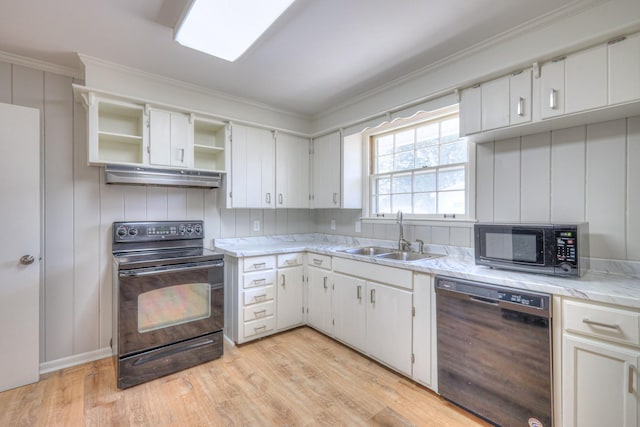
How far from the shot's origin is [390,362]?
7.53 ft

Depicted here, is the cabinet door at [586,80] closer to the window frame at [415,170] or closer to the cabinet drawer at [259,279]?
the window frame at [415,170]

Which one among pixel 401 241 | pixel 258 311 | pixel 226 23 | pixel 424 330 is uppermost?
pixel 226 23

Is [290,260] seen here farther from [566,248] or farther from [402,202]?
[566,248]

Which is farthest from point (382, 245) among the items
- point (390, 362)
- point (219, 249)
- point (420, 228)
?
point (219, 249)

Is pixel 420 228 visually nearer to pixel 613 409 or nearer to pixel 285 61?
pixel 613 409

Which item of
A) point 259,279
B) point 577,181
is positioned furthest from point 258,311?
point 577,181

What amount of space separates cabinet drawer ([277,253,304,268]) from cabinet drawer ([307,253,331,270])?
101 mm

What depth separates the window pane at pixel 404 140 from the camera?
9.67 ft

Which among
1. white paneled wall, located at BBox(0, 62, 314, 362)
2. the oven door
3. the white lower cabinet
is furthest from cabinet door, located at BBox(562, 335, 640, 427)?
white paneled wall, located at BBox(0, 62, 314, 362)

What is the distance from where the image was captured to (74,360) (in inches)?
97.4

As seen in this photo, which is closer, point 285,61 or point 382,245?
point 285,61

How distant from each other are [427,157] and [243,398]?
8.41 feet

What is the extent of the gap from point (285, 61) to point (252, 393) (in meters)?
2.60

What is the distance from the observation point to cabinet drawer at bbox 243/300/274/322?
110 inches
